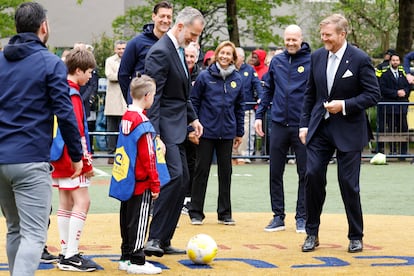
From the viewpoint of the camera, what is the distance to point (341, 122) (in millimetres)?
8977

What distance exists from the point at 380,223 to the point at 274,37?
1877cm

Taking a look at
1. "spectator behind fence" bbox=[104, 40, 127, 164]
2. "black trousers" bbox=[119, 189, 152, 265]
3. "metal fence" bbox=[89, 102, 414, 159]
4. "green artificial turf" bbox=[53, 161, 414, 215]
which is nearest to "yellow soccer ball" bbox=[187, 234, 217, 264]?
"black trousers" bbox=[119, 189, 152, 265]

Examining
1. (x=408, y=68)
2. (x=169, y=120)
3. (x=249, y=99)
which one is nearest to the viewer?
(x=169, y=120)

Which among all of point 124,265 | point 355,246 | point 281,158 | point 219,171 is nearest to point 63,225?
point 124,265

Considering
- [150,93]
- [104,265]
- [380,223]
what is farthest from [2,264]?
[380,223]

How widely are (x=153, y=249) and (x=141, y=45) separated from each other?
8.24 ft

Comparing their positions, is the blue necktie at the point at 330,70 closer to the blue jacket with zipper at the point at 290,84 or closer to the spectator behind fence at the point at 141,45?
the blue jacket with zipper at the point at 290,84

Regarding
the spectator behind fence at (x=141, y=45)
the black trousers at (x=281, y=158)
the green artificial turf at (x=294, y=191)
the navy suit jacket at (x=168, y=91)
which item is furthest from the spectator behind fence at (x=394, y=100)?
the navy suit jacket at (x=168, y=91)

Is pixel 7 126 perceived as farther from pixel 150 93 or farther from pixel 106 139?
pixel 106 139

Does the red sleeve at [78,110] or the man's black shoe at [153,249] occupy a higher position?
the red sleeve at [78,110]

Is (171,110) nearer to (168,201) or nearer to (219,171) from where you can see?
(168,201)

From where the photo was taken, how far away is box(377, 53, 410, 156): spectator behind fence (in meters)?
19.8

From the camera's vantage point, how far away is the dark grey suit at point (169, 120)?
8430mm

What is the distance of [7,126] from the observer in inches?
249
